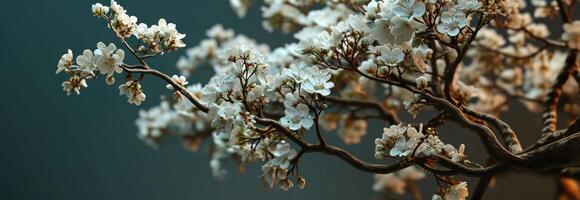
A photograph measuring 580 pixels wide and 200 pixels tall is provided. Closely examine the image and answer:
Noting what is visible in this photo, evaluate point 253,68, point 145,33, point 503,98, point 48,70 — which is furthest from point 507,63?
point 48,70

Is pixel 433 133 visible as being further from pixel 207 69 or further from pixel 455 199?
pixel 207 69

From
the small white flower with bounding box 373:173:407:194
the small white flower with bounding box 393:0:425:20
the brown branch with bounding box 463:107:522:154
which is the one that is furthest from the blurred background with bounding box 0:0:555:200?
the small white flower with bounding box 393:0:425:20

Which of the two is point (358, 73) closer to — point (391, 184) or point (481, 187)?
point (481, 187)

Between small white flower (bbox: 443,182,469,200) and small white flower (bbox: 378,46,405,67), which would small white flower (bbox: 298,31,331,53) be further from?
small white flower (bbox: 443,182,469,200)

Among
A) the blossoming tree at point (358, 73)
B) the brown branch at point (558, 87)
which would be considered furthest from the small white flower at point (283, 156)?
the brown branch at point (558, 87)

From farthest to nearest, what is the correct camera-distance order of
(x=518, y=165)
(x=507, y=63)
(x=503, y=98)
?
(x=503, y=98)
(x=507, y=63)
(x=518, y=165)

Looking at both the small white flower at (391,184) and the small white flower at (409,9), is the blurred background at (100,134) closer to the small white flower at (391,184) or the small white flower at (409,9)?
the small white flower at (391,184)
